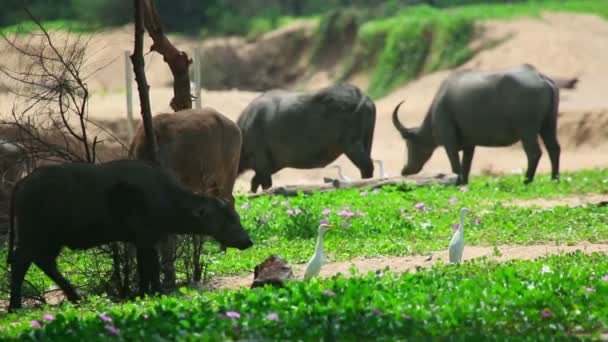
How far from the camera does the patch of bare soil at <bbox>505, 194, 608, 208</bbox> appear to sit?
1576 centimetres

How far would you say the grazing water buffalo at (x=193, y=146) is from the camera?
11.5 m

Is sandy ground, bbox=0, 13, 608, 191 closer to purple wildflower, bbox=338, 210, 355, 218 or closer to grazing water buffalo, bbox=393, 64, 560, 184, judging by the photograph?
grazing water buffalo, bbox=393, 64, 560, 184

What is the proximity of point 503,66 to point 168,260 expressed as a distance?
77.1 ft

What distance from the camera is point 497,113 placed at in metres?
19.3

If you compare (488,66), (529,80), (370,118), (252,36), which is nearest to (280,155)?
(370,118)

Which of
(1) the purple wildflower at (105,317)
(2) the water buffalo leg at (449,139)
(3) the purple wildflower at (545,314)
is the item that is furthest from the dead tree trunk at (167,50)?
(2) the water buffalo leg at (449,139)

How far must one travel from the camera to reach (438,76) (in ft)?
111

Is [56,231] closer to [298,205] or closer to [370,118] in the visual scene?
[298,205]

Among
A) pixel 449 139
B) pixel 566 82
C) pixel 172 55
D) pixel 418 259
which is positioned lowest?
pixel 566 82

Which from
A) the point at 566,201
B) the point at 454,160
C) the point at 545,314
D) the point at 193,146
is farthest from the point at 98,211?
the point at 454,160

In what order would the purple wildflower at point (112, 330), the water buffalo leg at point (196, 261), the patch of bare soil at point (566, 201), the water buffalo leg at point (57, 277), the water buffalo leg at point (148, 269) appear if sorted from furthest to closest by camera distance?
the patch of bare soil at point (566, 201)
the water buffalo leg at point (196, 261)
the water buffalo leg at point (57, 277)
the water buffalo leg at point (148, 269)
the purple wildflower at point (112, 330)

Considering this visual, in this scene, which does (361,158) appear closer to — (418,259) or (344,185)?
(344,185)

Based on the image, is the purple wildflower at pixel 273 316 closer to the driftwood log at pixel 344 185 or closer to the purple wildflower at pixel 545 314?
the purple wildflower at pixel 545 314

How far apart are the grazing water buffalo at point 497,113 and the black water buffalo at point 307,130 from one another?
5.11ft
